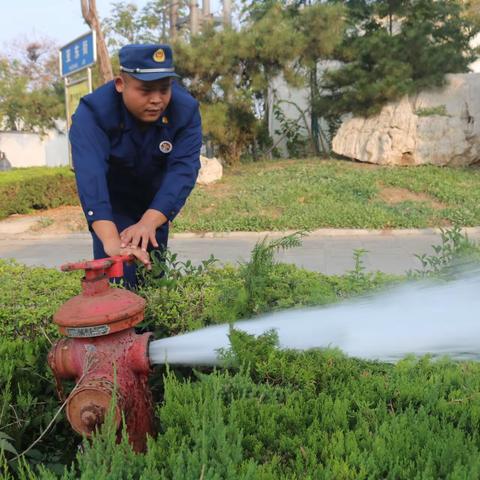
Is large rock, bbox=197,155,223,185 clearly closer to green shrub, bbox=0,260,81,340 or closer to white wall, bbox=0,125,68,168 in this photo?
green shrub, bbox=0,260,81,340

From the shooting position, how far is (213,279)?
2959 millimetres

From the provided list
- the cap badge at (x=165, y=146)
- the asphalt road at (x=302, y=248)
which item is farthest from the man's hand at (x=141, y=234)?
the asphalt road at (x=302, y=248)

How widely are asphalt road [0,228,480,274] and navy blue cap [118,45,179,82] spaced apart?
4565mm

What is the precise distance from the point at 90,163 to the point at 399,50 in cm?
1118

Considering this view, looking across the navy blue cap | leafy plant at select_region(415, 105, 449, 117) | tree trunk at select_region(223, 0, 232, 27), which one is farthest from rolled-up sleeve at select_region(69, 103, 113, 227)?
tree trunk at select_region(223, 0, 232, 27)

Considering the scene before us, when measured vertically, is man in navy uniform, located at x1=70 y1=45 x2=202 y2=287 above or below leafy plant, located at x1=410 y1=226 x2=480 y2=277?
above

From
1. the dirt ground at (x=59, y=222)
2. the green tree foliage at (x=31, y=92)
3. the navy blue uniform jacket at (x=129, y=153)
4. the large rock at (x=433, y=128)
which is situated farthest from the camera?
the green tree foliage at (x=31, y=92)

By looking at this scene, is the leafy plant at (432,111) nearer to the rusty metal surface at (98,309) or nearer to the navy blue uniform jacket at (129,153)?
the navy blue uniform jacket at (129,153)

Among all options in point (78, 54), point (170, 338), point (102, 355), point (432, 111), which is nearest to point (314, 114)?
point (432, 111)

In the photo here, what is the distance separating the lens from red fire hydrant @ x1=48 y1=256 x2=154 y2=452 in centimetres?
162

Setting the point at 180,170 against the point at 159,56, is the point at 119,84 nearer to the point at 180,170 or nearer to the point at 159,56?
the point at 159,56

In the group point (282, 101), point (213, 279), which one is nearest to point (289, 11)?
point (282, 101)

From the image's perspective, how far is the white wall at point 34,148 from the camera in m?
26.7

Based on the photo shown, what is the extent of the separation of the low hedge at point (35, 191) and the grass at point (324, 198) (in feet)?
0.06
